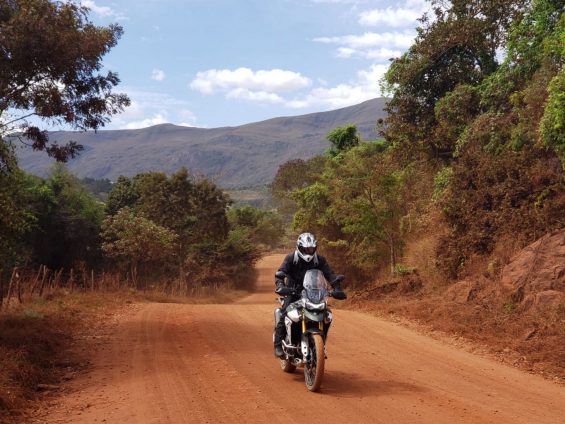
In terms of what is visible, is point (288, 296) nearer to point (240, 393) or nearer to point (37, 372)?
point (240, 393)

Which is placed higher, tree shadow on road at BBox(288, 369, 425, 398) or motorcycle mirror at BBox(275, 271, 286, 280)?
motorcycle mirror at BBox(275, 271, 286, 280)

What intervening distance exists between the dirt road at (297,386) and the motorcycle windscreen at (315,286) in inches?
49.1

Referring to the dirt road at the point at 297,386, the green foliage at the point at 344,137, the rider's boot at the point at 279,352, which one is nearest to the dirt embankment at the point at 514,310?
the dirt road at the point at 297,386

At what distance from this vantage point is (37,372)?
28.6ft

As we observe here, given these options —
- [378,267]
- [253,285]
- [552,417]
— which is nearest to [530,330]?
[552,417]

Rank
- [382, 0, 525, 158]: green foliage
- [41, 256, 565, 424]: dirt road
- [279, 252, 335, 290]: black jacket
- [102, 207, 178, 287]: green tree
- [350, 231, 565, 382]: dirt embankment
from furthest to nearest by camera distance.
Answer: [102, 207, 178, 287]: green tree < [382, 0, 525, 158]: green foliage < [350, 231, 565, 382]: dirt embankment < [279, 252, 335, 290]: black jacket < [41, 256, 565, 424]: dirt road

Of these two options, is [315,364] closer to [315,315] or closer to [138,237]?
[315,315]

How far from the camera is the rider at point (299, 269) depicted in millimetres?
8023

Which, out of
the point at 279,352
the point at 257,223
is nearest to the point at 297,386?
the point at 279,352

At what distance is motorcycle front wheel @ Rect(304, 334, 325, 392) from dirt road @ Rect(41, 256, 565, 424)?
0.15m

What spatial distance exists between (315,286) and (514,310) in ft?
22.8

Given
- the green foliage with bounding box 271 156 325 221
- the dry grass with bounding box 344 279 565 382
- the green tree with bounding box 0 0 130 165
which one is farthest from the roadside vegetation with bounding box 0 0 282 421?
the green foliage with bounding box 271 156 325 221

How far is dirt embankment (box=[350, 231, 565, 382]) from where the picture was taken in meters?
10.1

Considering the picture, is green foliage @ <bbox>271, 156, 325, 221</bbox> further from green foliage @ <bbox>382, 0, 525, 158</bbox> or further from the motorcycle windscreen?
the motorcycle windscreen
